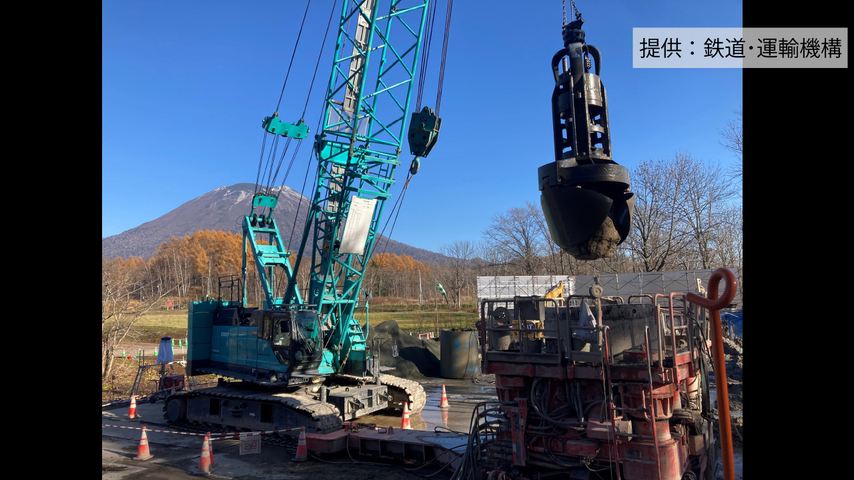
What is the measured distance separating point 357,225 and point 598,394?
367 inches

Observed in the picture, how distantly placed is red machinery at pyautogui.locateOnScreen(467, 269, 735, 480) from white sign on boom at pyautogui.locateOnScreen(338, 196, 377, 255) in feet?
25.3

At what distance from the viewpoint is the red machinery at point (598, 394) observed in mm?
5930

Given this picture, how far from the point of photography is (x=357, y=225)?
14.4 metres

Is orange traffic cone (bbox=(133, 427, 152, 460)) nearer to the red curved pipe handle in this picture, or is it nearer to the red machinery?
the red machinery

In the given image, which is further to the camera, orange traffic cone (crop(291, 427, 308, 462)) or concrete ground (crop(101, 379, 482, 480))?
orange traffic cone (crop(291, 427, 308, 462))

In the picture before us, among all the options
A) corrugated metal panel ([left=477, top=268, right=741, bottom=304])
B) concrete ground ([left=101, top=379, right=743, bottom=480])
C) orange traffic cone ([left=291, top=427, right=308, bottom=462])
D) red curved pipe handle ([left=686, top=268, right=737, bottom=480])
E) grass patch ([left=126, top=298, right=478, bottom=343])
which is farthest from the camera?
grass patch ([left=126, top=298, right=478, bottom=343])

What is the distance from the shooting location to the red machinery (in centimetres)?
593

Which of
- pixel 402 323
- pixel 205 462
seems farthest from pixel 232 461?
pixel 402 323

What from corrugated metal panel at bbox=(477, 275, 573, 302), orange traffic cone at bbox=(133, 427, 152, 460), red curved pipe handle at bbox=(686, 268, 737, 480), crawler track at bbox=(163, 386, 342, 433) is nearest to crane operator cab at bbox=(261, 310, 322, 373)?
crawler track at bbox=(163, 386, 342, 433)

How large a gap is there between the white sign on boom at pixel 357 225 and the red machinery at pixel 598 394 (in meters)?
7.70

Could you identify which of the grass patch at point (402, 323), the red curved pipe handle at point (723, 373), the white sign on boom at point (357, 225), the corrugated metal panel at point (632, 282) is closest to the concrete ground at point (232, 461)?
the white sign on boom at point (357, 225)

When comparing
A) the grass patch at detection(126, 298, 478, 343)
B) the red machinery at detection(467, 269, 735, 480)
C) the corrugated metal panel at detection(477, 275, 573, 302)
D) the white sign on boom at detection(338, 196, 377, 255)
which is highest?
the white sign on boom at detection(338, 196, 377, 255)
